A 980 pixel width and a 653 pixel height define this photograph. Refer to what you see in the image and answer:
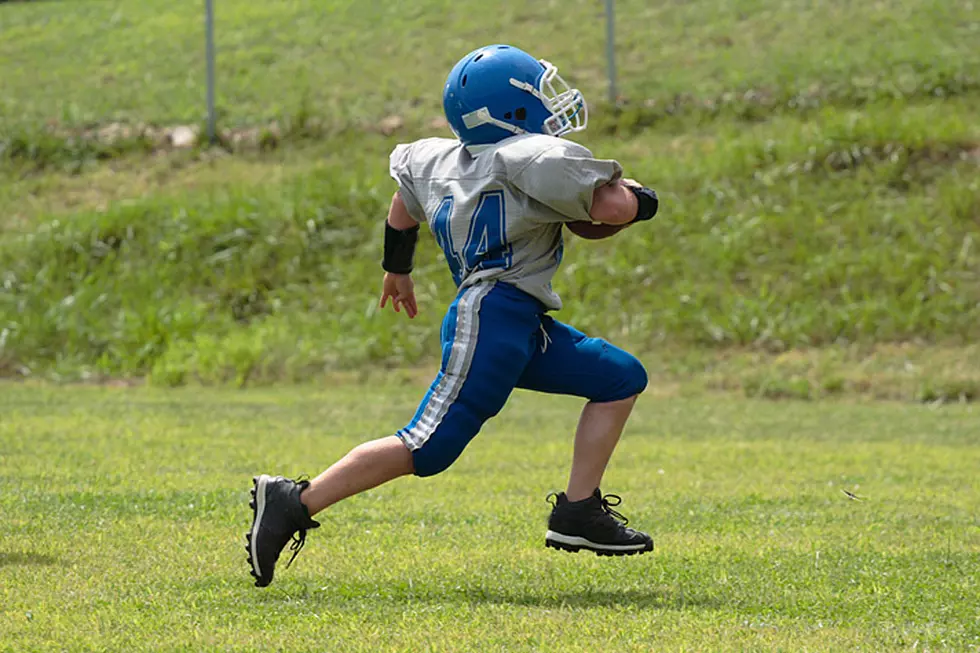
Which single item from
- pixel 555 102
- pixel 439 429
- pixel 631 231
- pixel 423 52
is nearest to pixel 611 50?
pixel 423 52

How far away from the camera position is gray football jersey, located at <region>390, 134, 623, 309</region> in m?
4.74

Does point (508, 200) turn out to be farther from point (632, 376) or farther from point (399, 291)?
point (399, 291)

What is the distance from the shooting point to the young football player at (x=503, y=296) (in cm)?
478

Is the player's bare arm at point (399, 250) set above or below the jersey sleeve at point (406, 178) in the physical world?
below

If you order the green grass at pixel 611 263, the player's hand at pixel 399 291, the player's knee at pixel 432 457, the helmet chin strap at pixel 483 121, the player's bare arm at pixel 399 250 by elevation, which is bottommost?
the green grass at pixel 611 263

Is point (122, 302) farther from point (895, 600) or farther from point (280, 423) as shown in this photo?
point (895, 600)

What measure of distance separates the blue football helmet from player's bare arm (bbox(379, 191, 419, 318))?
0.49 m

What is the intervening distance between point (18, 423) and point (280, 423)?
6.43 feet

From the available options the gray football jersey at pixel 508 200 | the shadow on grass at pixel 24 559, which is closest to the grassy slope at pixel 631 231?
the shadow on grass at pixel 24 559

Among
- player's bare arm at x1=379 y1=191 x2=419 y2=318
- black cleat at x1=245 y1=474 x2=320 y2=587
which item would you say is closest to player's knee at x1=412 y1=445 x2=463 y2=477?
black cleat at x1=245 y1=474 x2=320 y2=587

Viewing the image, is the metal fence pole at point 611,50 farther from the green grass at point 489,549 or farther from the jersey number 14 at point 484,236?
the jersey number 14 at point 484,236

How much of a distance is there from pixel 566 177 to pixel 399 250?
102cm

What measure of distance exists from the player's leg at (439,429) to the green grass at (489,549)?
0.78 ft

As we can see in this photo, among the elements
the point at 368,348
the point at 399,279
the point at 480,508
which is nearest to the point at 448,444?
the point at 399,279
